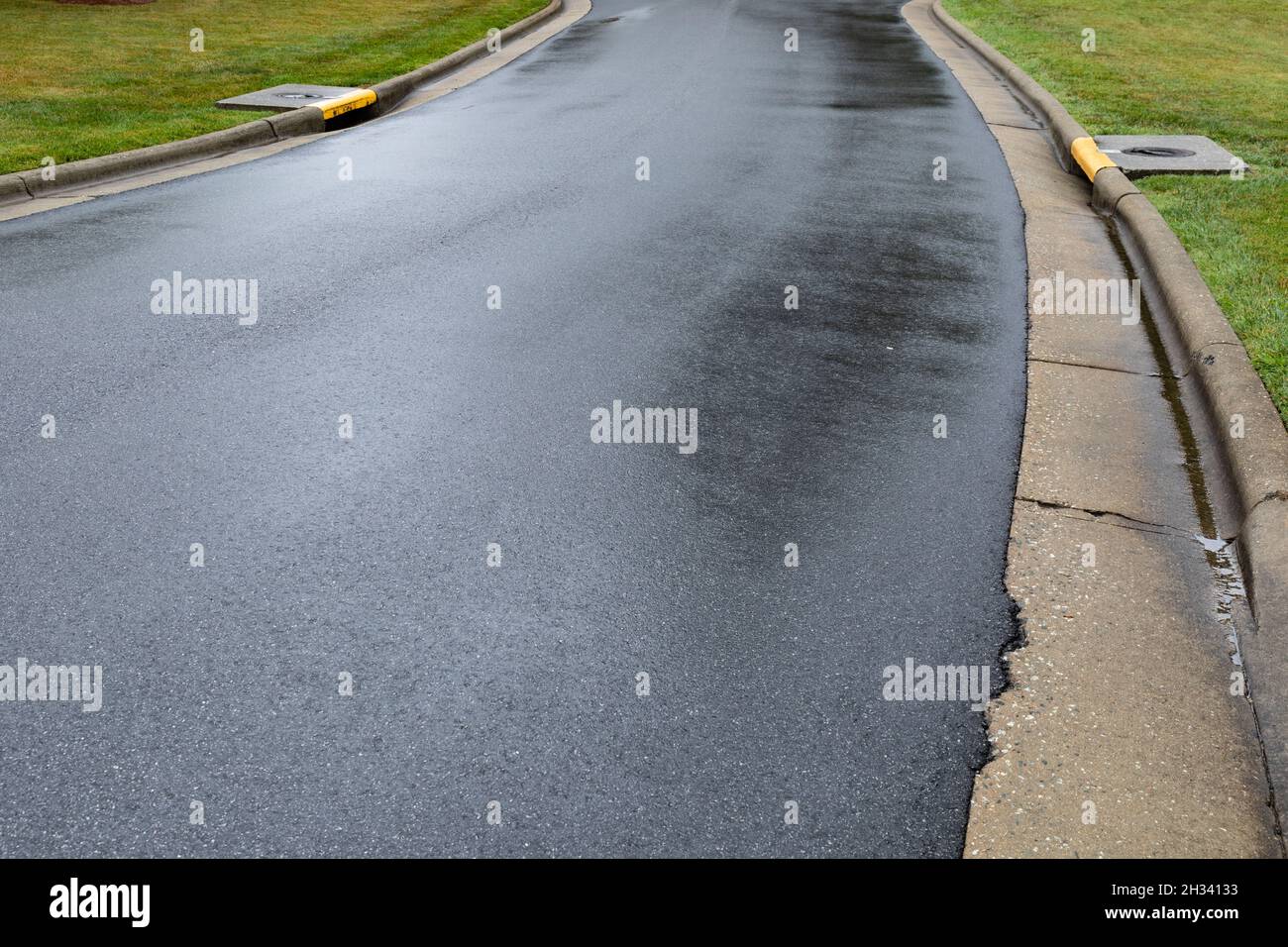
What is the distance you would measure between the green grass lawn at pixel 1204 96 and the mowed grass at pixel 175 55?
8.04 metres

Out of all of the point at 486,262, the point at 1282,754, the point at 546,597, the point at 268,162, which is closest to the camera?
the point at 1282,754

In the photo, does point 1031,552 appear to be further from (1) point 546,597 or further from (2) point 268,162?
(2) point 268,162

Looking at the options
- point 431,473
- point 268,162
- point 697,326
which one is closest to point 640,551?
point 431,473

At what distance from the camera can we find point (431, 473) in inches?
181

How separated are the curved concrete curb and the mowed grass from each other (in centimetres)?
803

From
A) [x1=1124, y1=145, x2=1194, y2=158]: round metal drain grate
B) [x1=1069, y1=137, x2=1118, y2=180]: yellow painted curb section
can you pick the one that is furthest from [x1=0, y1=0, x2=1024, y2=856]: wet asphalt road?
[x1=1124, y1=145, x2=1194, y2=158]: round metal drain grate

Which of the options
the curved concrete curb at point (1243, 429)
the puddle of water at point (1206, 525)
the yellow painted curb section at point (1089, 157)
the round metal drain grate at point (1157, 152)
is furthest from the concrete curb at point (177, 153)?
the puddle of water at point (1206, 525)

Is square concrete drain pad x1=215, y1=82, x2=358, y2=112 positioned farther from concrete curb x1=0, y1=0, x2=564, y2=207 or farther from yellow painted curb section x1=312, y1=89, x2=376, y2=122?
concrete curb x1=0, y1=0, x2=564, y2=207

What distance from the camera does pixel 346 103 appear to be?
476 inches

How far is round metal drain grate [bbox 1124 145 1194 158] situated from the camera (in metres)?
9.99

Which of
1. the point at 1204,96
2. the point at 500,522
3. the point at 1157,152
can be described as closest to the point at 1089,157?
the point at 1157,152

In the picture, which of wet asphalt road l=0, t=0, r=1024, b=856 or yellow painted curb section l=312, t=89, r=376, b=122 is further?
yellow painted curb section l=312, t=89, r=376, b=122

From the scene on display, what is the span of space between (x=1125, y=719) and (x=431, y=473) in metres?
2.58

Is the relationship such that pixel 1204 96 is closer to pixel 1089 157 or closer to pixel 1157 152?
pixel 1157 152
